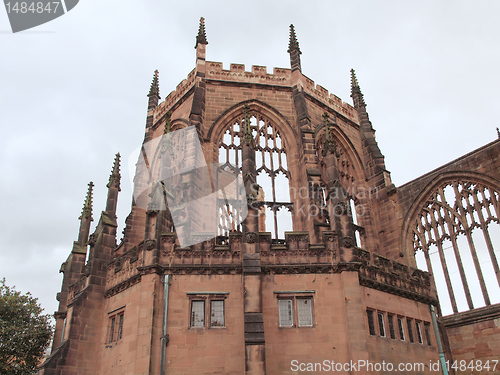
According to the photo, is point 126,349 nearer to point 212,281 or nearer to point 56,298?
point 212,281

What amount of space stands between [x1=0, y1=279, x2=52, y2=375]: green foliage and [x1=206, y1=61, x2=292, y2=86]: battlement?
16780 mm

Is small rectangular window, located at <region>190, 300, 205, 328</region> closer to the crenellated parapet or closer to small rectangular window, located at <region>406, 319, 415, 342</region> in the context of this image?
small rectangular window, located at <region>406, 319, 415, 342</region>

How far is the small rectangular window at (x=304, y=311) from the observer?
1592 centimetres

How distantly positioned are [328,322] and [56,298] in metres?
13.7

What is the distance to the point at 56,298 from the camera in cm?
2220

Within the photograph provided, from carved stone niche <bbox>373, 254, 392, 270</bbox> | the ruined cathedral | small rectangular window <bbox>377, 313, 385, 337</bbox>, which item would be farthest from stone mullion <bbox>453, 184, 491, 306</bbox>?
small rectangular window <bbox>377, 313, 385, 337</bbox>

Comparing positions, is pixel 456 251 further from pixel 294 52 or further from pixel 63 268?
pixel 63 268

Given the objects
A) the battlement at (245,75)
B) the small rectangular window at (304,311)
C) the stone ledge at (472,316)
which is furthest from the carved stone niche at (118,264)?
the stone ledge at (472,316)

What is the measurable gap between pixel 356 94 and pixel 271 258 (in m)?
15.0

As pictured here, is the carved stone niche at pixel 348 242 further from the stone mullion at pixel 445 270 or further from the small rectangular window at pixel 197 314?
the stone mullion at pixel 445 270

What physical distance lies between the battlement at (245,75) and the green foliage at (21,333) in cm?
1678

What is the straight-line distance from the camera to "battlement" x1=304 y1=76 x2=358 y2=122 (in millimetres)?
25087

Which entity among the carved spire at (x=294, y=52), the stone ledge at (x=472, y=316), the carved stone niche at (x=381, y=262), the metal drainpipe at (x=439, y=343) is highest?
the carved spire at (x=294, y=52)

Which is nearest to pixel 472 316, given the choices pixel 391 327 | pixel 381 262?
pixel 391 327
